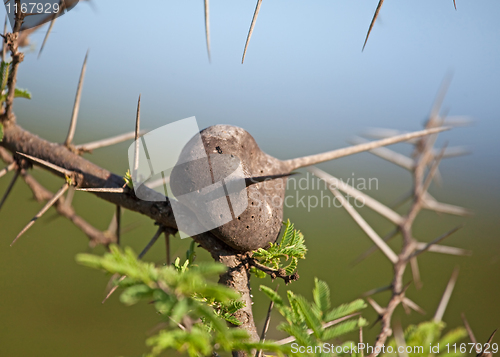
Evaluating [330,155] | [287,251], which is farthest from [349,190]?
[287,251]

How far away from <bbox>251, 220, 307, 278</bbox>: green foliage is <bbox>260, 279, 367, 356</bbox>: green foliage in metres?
0.11

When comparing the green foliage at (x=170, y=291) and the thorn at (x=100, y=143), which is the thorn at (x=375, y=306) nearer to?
the green foliage at (x=170, y=291)

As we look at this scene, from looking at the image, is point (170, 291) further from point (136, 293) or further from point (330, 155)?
point (330, 155)

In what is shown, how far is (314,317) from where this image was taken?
0.42 meters

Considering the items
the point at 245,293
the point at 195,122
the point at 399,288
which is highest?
the point at 195,122

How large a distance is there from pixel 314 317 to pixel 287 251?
Answer: 0.55ft

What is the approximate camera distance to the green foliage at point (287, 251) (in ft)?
1.88

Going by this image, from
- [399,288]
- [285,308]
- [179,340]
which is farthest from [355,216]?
[179,340]

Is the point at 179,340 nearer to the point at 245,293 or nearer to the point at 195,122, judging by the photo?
the point at 245,293

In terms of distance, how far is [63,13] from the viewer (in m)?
0.76

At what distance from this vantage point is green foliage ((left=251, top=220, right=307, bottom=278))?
1.88ft

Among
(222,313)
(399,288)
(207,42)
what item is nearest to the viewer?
(222,313)

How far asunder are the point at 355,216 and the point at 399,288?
226 millimetres

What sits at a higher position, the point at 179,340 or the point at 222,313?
the point at 179,340
